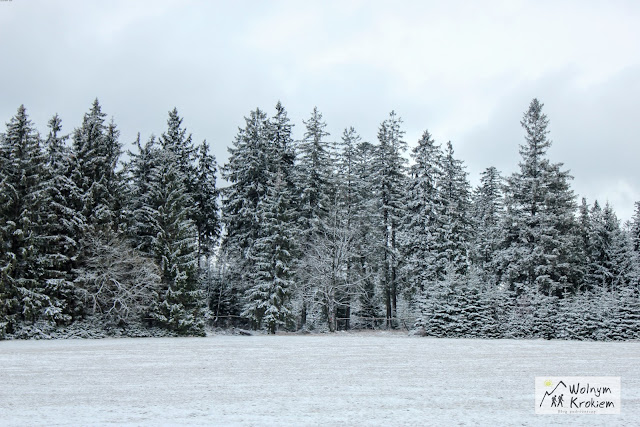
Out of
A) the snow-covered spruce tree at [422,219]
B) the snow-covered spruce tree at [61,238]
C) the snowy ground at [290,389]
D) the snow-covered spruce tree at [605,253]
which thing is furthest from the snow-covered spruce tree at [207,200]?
the snow-covered spruce tree at [605,253]

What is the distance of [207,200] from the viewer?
48781 millimetres

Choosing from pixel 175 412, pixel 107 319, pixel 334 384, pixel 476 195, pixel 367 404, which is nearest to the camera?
pixel 175 412

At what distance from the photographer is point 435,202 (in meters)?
45.8

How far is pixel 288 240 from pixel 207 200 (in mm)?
11188

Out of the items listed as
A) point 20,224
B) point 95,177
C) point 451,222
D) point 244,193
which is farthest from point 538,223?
point 20,224

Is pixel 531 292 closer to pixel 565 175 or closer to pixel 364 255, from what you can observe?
pixel 565 175

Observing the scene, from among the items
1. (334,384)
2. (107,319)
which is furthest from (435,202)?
(334,384)

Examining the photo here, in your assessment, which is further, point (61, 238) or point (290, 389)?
point (61, 238)

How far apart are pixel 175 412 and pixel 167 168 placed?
31915 mm

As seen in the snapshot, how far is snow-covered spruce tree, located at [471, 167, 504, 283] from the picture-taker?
2114 inches

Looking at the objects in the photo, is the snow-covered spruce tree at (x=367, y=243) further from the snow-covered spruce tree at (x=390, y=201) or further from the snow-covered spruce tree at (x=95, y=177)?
the snow-covered spruce tree at (x=95, y=177)

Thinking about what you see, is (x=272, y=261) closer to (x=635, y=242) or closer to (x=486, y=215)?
(x=486, y=215)

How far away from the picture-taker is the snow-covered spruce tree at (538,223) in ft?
129

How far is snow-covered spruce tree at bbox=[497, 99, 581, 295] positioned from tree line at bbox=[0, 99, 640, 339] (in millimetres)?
153
